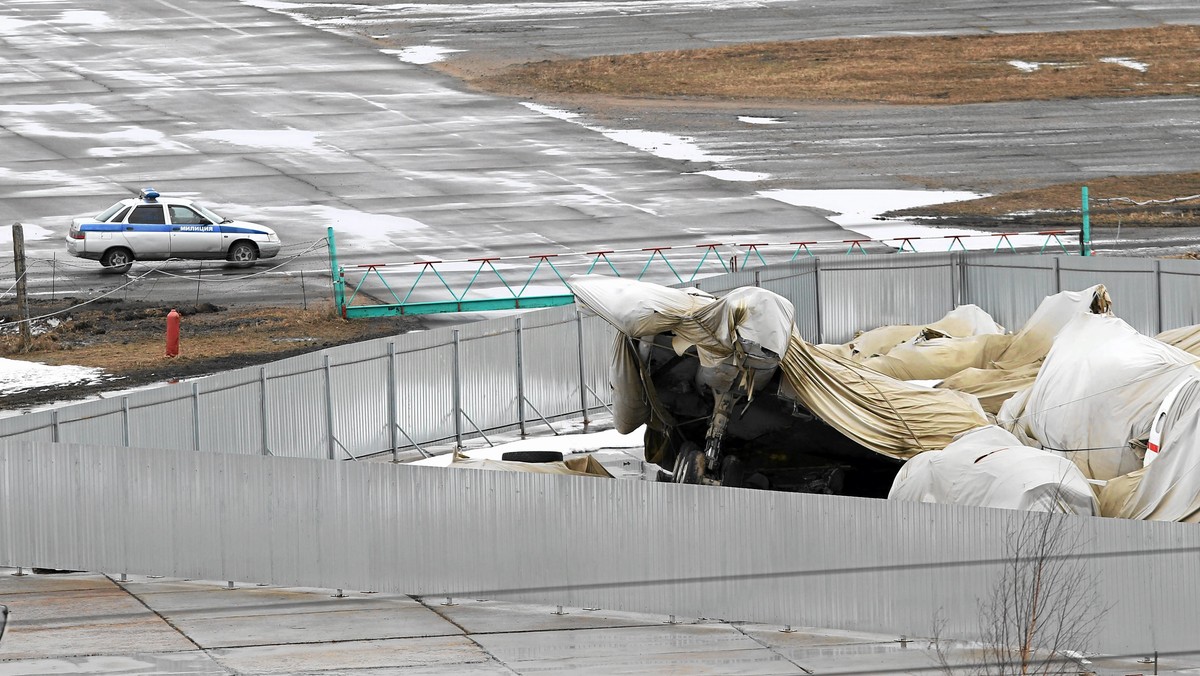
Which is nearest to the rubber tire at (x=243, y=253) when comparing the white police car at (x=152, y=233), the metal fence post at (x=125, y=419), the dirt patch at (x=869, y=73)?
the white police car at (x=152, y=233)

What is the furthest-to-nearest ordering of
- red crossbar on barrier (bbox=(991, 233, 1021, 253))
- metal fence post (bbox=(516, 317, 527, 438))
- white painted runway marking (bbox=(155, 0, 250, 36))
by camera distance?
white painted runway marking (bbox=(155, 0, 250, 36))
red crossbar on barrier (bbox=(991, 233, 1021, 253))
metal fence post (bbox=(516, 317, 527, 438))

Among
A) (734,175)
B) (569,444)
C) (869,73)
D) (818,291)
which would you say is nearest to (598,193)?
(734,175)

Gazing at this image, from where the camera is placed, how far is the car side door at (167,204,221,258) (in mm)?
40031

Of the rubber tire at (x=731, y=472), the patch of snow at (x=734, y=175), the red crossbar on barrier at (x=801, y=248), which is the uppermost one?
the patch of snow at (x=734, y=175)

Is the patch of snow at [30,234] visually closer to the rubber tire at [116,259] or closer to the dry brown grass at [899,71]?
the rubber tire at [116,259]

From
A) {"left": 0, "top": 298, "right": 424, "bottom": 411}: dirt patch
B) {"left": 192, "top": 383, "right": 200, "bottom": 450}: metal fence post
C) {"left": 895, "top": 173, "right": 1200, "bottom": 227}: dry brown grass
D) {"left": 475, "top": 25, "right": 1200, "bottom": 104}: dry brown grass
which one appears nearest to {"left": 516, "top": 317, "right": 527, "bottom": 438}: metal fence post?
{"left": 0, "top": 298, "right": 424, "bottom": 411}: dirt patch

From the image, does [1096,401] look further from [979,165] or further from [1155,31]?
[1155,31]

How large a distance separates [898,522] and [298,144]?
38357 millimetres

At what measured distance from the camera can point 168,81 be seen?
202ft

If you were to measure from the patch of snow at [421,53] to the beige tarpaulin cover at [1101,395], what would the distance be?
137ft

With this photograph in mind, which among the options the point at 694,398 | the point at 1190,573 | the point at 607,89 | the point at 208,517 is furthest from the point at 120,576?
the point at 607,89

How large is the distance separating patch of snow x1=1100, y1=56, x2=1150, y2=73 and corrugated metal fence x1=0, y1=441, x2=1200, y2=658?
47.0 meters

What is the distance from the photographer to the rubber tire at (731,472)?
79.6 ft

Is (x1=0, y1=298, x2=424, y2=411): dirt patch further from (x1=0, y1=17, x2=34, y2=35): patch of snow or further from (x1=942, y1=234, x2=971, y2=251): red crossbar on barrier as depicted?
(x1=0, y1=17, x2=34, y2=35): patch of snow
